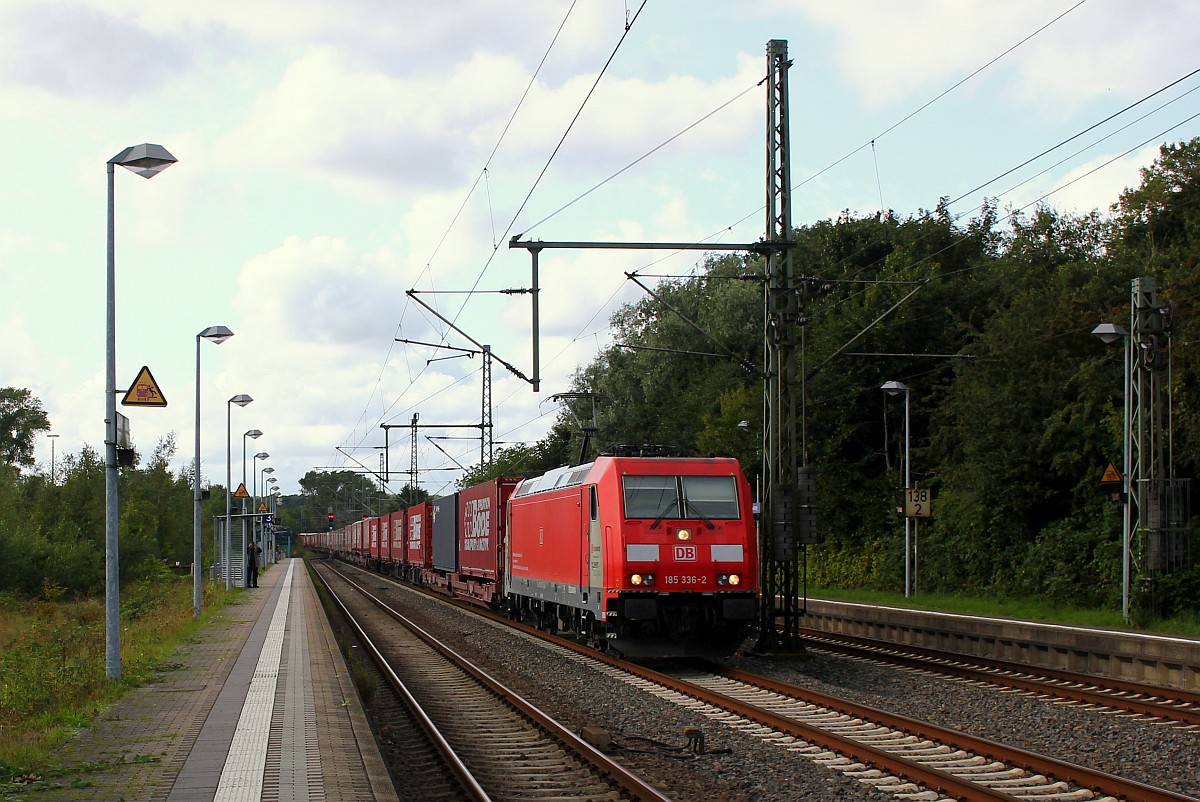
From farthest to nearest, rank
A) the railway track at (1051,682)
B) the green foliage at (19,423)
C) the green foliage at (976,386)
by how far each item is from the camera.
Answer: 1. the green foliage at (19,423)
2. the green foliage at (976,386)
3. the railway track at (1051,682)

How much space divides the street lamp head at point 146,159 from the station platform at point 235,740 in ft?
19.5

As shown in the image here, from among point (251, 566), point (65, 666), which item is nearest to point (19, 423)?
point (251, 566)

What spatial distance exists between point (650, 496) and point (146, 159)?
8.14 meters

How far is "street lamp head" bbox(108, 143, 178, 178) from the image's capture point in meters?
14.4

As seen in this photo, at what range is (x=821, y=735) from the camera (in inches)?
448

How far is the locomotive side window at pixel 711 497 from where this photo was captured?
18.3 m

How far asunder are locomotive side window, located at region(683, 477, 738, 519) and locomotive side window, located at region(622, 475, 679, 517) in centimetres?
22

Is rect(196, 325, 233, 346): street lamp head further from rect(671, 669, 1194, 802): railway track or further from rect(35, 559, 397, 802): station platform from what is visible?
rect(671, 669, 1194, 802): railway track

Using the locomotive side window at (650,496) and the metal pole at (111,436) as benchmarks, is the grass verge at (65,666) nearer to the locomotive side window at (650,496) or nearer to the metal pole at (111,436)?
the metal pole at (111,436)

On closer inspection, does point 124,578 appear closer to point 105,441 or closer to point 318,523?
point 105,441

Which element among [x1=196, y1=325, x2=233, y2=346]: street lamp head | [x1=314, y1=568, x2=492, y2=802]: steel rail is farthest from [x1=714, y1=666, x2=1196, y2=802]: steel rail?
[x1=196, y1=325, x2=233, y2=346]: street lamp head

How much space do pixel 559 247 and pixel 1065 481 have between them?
18.5 metres

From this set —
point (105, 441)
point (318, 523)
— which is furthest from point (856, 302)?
point (318, 523)

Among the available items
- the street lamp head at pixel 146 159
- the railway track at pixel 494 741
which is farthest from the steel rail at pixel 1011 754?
the street lamp head at pixel 146 159
